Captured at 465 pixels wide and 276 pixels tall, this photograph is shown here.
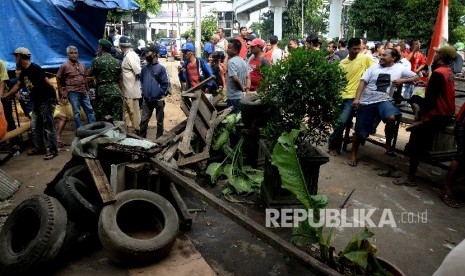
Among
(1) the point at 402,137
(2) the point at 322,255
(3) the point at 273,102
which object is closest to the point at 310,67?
(3) the point at 273,102

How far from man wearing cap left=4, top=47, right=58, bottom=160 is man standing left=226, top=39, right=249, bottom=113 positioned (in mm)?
3246

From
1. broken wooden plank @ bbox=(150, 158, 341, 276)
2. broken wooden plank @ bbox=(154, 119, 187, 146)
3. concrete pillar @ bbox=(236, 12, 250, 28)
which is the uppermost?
concrete pillar @ bbox=(236, 12, 250, 28)

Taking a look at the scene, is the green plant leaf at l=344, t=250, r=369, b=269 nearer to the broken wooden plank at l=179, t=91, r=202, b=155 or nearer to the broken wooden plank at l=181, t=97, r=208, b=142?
the broken wooden plank at l=179, t=91, r=202, b=155

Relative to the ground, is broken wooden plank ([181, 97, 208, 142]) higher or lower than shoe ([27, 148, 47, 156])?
higher

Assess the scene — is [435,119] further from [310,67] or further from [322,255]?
[322,255]

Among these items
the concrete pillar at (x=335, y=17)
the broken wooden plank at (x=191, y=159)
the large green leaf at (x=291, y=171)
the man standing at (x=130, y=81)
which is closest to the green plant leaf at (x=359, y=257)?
the large green leaf at (x=291, y=171)

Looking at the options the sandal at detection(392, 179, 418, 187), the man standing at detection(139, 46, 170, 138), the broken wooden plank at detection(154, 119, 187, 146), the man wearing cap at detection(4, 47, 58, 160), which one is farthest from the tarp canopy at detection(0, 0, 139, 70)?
the sandal at detection(392, 179, 418, 187)

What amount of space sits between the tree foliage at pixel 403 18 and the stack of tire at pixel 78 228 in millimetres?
15606

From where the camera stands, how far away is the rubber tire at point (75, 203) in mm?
3578

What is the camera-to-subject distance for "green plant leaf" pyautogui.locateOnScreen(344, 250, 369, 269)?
8.25ft

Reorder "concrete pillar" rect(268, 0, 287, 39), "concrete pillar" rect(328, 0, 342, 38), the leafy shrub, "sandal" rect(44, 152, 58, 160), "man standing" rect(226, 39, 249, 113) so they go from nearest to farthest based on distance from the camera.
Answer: the leafy shrub, "man standing" rect(226, 39, 249, 113), "sandal" rect(44, 152, 58, 160), "concrete pillar" rect(328, 0, 342, 38), "concrete pillar" rect(268, 0, 287, 39)

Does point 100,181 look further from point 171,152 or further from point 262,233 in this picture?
point 262,233

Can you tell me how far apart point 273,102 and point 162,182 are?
5.63 feet

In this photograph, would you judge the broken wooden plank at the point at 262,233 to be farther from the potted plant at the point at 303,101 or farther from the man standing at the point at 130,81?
the man standing at the point at 130,81
